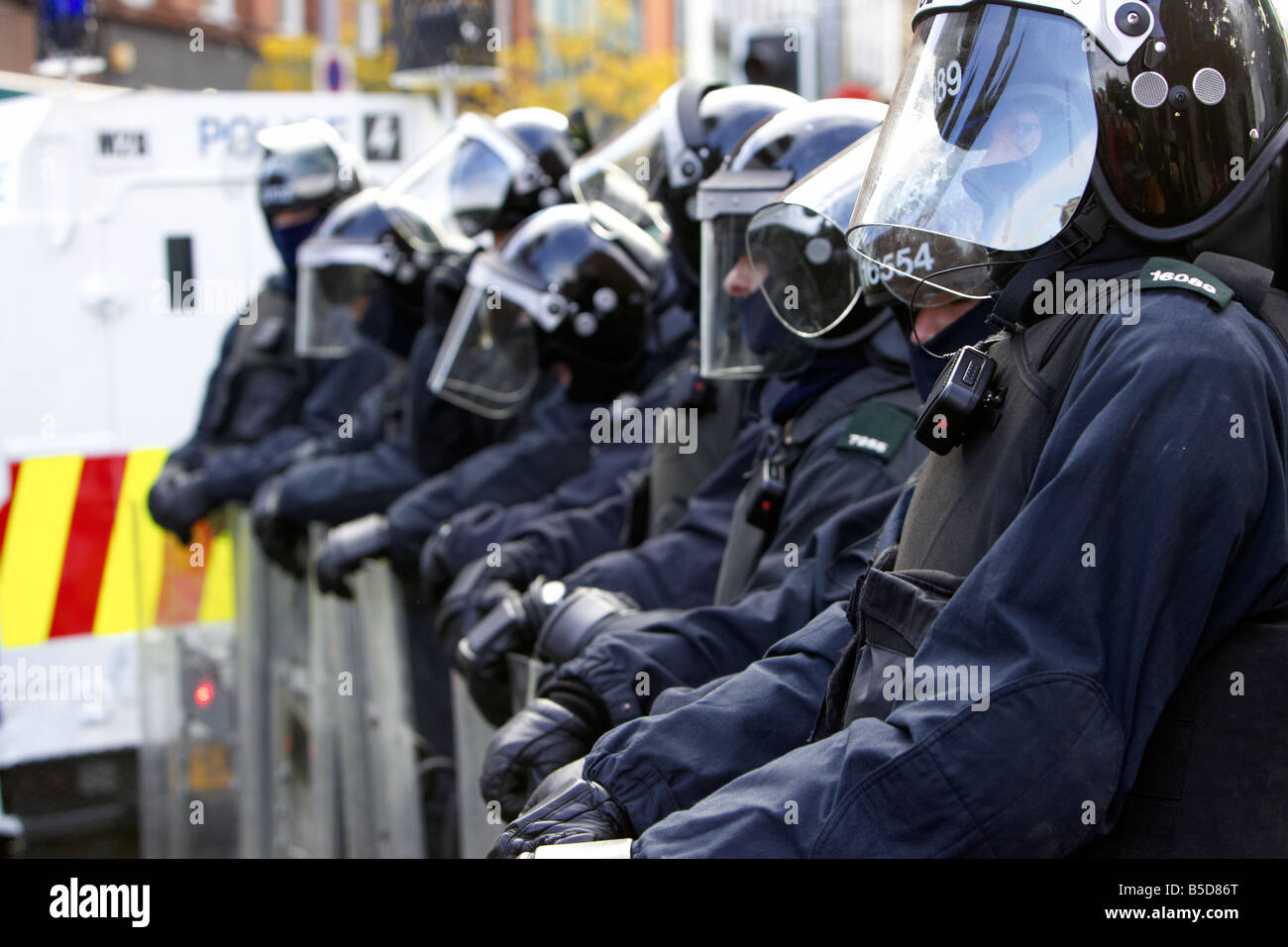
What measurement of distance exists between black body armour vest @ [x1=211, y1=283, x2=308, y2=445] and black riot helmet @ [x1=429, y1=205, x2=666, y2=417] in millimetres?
2187

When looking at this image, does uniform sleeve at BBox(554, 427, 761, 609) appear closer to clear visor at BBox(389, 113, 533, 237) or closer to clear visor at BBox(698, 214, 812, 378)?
clear visor at BBox(698, 214, 812, 378)

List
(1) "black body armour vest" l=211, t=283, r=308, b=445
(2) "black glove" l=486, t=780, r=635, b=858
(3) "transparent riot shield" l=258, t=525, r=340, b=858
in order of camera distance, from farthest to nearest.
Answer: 1. (1) "black body armour vest" l=211, t=283, r=308, b=445
2. (3) "transparent riot shield" l=258, t=525, r=340, b=858
3. (2) "black glove" l=486, t=780, r=635, b=858

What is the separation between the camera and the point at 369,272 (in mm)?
6477

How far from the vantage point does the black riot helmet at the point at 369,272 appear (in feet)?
20.5

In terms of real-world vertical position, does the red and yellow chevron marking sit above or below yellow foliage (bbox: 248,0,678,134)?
below

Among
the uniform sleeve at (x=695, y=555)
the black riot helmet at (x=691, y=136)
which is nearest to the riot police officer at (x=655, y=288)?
the black riot helmet at (x=691, y=136)

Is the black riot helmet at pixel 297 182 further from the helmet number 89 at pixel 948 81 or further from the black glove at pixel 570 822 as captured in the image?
the helmet number 89 at pixel 948 81

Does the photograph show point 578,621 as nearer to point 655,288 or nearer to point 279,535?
point 655,288

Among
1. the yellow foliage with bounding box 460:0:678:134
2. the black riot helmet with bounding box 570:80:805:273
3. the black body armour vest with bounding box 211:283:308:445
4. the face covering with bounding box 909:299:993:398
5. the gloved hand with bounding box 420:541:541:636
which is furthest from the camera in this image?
the yellow foliage with bounding box 460:0:678:134

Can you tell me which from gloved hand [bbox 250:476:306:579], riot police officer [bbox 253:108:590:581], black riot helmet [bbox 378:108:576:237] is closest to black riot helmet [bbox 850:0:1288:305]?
riot police officer [bbox 253:108:590:581]

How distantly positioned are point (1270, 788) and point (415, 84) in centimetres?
658

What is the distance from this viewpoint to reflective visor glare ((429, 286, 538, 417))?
505 cm

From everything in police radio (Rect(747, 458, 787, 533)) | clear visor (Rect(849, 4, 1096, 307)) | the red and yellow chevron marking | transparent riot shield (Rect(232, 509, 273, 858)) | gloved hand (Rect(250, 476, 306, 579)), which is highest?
clear visor (Rect(849, 4, 1096, 307))

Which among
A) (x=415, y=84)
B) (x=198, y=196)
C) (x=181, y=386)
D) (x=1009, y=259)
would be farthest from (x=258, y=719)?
(x=1009, y=259)
